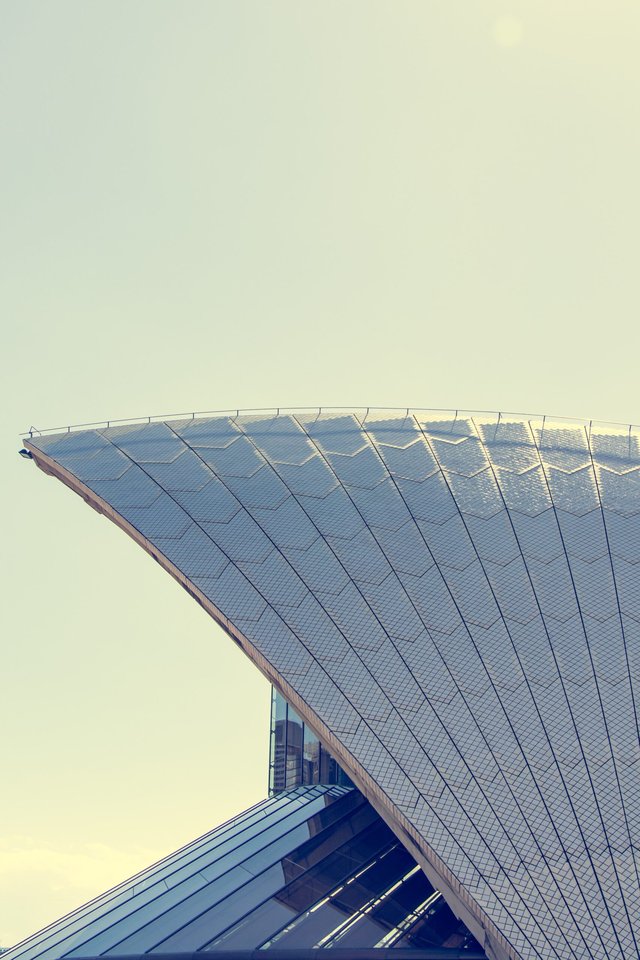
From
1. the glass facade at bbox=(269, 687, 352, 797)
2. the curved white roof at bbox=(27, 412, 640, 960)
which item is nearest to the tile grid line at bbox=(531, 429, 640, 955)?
the curved white roof at bbox=(27, 412, 640, 960)

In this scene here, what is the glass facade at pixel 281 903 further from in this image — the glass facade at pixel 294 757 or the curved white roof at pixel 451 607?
the glass facade at pixel 294 757

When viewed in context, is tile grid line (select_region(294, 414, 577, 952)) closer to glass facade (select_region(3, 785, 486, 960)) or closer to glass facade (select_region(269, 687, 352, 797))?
glass facade (select_region(3, 785, 486, 960))

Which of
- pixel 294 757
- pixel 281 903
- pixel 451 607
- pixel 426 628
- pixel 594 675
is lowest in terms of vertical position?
pixel 281 903

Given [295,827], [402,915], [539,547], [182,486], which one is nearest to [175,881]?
[295,827]

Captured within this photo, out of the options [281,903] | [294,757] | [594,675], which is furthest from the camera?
[294,757]

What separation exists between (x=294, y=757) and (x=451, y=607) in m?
12.0

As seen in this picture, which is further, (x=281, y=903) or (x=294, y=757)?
(x=294, y=757)

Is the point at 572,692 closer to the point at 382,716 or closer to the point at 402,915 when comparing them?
the point at 382,716

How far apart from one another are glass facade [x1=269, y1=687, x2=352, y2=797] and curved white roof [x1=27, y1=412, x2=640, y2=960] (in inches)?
299

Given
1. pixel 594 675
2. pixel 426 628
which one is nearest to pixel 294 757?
pixel 426 628

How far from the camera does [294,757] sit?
38.8 m

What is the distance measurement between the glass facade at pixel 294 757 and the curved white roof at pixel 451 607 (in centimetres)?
760

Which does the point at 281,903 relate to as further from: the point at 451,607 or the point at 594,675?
the point at 594,675

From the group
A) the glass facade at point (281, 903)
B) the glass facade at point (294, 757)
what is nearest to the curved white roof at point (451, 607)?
the glass facade at point (281, 903)
